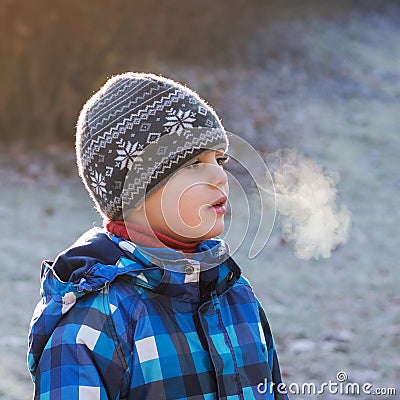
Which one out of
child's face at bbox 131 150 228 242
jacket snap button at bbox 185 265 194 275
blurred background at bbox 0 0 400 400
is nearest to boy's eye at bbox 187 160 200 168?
child's face at bbox 131 150 228 242

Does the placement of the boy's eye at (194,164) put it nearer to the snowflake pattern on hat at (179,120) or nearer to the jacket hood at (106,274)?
the snowflake pattern on hat at (179,120)

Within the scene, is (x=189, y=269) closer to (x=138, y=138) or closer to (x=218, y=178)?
(x=218, y=178)

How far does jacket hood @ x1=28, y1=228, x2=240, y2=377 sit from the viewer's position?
5.30 ft

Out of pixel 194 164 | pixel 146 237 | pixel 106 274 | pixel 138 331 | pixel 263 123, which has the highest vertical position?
pixel 263 123

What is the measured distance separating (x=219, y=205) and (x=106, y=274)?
0.31 m

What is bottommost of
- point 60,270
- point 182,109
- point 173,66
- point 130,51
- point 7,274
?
point 60,270

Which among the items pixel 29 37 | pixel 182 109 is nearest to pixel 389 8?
pixel 29 37

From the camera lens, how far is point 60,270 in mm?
1678

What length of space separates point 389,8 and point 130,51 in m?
7.57

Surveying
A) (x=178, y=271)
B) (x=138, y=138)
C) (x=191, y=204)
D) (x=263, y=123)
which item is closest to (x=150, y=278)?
(x=178, y=271)

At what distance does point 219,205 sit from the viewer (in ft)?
5.72

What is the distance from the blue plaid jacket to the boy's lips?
11 cm

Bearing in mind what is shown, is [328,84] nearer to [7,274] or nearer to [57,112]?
[57,112]

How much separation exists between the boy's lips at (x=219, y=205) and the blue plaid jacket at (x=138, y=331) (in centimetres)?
11
